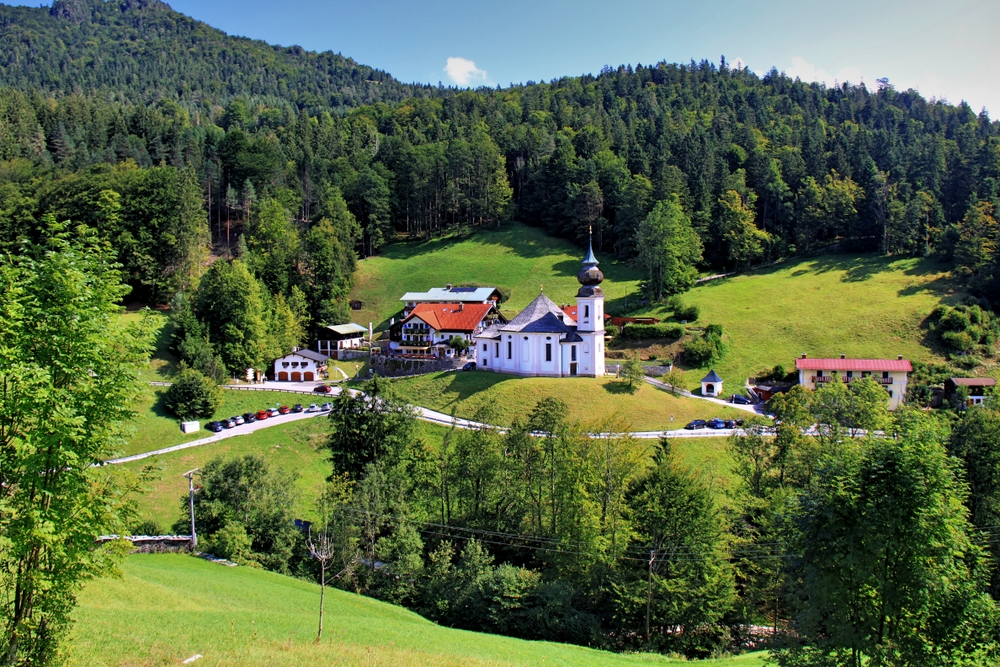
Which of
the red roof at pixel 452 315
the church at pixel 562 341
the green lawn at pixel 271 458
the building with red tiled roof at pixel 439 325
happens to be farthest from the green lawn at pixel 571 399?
the red roof at pixel 452 315

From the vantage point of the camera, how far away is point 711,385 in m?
55.2

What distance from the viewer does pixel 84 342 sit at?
10.8 m

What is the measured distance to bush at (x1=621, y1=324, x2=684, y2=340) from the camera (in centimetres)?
6288

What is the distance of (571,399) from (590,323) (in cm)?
892

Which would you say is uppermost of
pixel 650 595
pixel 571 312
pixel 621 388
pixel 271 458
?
pixel 571 312

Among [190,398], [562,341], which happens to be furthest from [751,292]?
[190,398]

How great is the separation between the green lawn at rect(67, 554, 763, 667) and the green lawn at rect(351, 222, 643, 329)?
51.2 metres

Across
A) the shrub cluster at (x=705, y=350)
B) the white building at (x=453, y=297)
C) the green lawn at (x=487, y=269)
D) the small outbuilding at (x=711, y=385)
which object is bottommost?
the small outbuilding at (x=711, y=385)

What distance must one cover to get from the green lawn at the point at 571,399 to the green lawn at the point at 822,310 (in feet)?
23.7

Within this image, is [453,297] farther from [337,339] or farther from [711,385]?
[711,385]

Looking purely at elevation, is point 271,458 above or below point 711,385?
below

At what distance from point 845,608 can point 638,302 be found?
55.8 metres

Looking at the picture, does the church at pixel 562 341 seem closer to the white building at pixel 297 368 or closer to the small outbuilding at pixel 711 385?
the small outbuilding at pixel 711 385

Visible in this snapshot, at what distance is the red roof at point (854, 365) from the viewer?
5338cm
